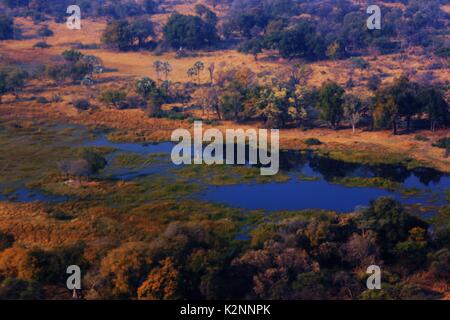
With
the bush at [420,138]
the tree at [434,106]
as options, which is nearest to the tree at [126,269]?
the bush at [420,138]

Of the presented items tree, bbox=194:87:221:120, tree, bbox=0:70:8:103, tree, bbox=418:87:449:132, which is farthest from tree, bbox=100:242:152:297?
tree, bbox=0:70:8:103

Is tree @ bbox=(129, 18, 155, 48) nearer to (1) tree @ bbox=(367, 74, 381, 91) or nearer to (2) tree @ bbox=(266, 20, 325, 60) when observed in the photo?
(2) tree @ bbox=(266, 20, 325, 60)

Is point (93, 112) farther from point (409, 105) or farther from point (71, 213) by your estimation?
point (409, 105)

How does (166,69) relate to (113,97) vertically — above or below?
above

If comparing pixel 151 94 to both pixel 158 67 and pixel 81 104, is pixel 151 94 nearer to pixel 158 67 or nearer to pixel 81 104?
pixel 81 104

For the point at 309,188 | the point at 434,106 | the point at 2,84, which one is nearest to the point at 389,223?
the point at 309,188

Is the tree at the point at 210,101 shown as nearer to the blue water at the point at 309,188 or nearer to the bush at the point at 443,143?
the blue water at the point at 309,188

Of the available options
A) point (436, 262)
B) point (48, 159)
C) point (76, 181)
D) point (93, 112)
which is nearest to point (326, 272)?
point (436, 262)
